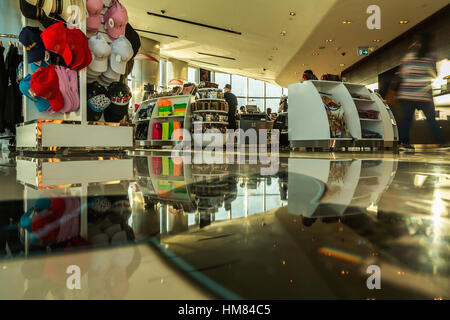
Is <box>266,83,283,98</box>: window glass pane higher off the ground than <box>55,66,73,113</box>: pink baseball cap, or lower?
higher

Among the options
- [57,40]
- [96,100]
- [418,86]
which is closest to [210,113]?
[96,100]

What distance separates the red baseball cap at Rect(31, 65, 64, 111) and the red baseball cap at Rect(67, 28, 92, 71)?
0.77ft

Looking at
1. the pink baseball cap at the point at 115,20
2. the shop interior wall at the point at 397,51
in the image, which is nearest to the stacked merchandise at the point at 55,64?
the pink baseball cap at the point at 115,20

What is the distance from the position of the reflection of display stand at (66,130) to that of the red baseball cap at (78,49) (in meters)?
0.22

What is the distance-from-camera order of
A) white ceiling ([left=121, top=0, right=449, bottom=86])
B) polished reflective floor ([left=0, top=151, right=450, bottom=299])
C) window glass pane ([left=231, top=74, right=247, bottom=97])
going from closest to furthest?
polished reflective floor ([left=0, top=151, right=450, bottom=299])
white ceiling ([left=121, top=0, right=449, bottom=86])
window glass pane ([left=231, top=74, right=247, bottom=97])

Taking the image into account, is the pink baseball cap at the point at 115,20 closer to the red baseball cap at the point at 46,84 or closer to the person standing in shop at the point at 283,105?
the red baseball cap at the point at 46,84

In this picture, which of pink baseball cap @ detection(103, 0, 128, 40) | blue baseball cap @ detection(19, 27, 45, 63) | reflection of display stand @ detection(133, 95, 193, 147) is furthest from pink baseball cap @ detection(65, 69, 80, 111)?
reflection of display stand @ detection(133, 95, 193, 147)

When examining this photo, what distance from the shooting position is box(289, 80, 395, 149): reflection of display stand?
5195 millimetres

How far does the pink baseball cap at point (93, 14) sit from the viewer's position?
11.5 ft

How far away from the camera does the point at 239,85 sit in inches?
818

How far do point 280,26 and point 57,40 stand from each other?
8.36 m

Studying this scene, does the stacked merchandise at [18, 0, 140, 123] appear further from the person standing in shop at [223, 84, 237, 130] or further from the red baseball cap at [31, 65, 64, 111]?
the person standing in shop at [223, 84, 237, 130]
